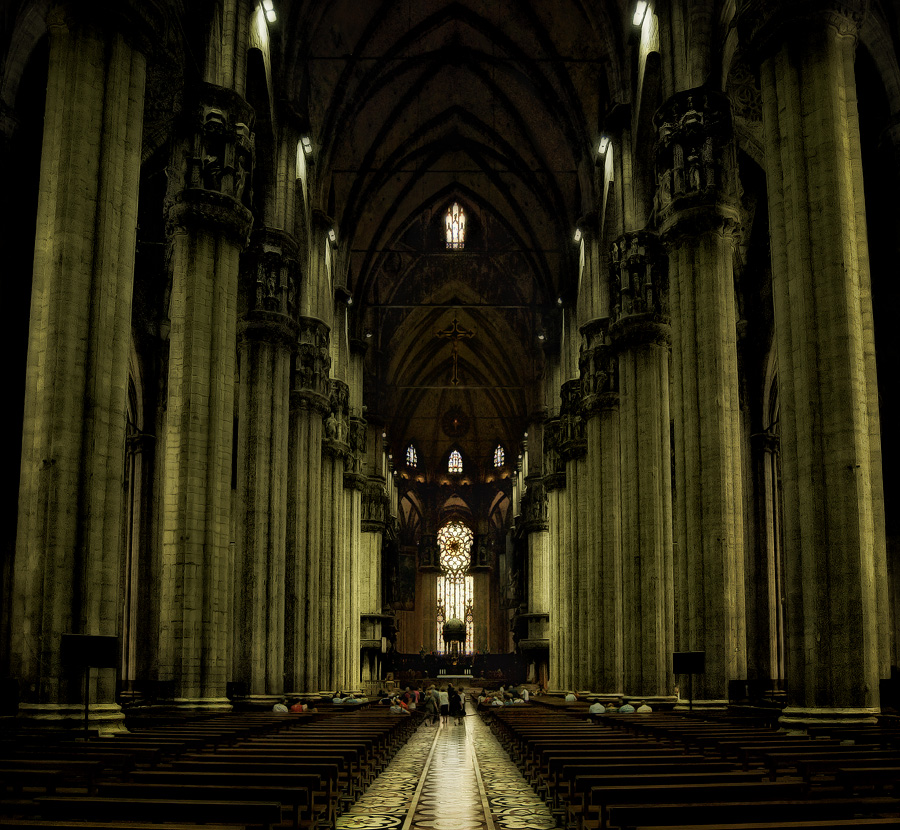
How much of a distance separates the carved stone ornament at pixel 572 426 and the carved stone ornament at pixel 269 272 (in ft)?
43.7

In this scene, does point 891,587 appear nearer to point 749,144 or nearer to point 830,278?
point 749,144

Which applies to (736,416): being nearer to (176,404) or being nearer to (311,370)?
(176,404)

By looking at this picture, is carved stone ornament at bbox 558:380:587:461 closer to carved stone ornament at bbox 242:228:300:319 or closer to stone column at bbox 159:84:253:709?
carved stone ornament at bbox 242:228:300:319

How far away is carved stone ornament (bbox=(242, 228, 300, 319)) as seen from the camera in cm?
2731

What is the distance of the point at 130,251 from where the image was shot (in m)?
14.8

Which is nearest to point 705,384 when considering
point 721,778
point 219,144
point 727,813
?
point 219,144

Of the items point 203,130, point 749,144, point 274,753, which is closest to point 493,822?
point 274,753

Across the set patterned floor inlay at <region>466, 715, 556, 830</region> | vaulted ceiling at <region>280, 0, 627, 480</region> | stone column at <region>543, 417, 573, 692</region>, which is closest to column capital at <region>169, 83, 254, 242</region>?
vaulted ceiling at <region>280, 0, 627, 480</region>

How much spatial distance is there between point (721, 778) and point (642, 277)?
67.3 feet

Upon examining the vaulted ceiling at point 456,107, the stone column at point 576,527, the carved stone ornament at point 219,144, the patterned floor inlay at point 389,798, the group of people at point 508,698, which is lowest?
the group of people at point 508,698

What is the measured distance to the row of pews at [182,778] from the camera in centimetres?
590

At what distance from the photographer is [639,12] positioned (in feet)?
84.6

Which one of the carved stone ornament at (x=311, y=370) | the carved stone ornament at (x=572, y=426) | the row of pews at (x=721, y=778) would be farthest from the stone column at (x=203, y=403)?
the carved stone ornament at (x=572, y=426)

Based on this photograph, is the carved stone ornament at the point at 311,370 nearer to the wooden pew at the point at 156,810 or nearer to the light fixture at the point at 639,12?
the light fixture at the point at 639,12
